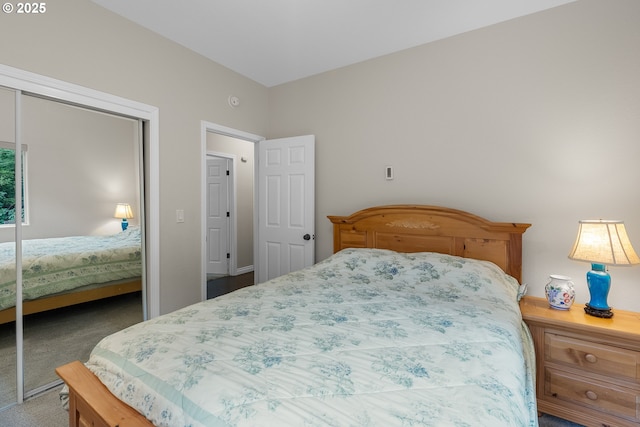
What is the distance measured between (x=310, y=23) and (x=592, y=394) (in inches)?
119

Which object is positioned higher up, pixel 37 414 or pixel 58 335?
pixel 58 335

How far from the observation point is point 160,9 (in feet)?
7.18

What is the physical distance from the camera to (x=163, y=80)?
2.54 meters

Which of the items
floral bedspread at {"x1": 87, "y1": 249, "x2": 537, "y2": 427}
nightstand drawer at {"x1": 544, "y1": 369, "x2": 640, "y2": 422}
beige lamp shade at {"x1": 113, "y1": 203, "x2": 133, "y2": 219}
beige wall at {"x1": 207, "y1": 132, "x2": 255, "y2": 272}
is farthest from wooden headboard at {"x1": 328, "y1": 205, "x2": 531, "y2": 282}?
beige wall at {"x1": 207, "y1": 132, "x2": 255, "y2": 272}

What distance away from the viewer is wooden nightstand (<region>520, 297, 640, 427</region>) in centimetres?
160

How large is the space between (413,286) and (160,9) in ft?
8.74

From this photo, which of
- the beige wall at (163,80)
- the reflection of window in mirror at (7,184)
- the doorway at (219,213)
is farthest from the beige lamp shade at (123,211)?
the doorway at (219,213)

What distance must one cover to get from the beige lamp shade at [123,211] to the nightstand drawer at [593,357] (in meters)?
3.04

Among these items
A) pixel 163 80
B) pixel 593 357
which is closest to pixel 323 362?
pixel 593 357

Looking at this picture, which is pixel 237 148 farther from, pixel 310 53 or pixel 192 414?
pixel 192 414

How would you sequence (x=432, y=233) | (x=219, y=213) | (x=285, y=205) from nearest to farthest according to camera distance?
(x=432, y=233) → (x=285, y=205) → (x=219, y=213)

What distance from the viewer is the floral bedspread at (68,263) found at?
1862 mm

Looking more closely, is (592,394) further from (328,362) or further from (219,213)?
(219,213)

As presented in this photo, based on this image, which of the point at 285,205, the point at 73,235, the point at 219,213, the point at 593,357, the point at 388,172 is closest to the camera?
the point at 593,357
